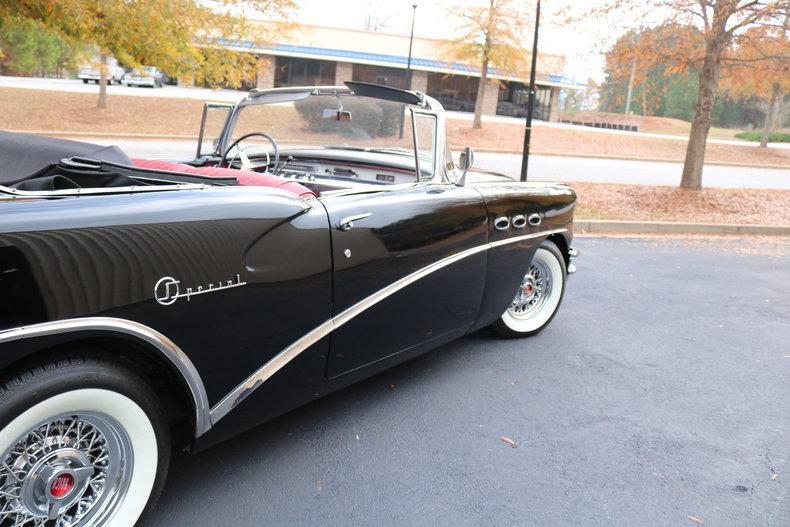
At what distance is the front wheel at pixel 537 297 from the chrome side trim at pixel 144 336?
2.36 m

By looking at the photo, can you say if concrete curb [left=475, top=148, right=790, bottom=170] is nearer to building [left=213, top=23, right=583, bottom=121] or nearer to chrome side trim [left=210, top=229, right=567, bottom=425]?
building [left=213, top=23, right=583, bottom=121]

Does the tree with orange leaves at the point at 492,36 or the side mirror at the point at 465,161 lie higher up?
the tree with orange leaves at the point at 492,36

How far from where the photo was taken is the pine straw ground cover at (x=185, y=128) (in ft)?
67.4

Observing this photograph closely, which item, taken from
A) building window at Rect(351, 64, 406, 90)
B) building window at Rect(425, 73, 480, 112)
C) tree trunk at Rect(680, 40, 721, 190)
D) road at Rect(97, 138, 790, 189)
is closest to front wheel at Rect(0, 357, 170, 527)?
tree trunk at Rect(680, 40, 721, 190)

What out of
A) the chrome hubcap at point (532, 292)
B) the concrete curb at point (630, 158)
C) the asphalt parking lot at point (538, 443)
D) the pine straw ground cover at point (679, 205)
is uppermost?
the concrete curb at point (630, 158)

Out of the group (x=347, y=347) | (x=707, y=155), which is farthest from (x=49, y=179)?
(x=707, y=155)

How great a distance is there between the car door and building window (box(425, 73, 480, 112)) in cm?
4360

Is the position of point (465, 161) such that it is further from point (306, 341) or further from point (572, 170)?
point (572, 170)

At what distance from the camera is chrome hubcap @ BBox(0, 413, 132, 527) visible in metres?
1.72

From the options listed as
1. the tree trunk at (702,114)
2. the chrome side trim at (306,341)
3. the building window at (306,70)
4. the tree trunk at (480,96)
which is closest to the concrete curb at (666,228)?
the tree trunk at (702,114)

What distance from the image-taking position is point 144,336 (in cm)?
185

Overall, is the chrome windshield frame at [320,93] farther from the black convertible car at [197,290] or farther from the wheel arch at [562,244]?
the wheel arch at [562,244]

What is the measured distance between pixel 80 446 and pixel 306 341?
86cm

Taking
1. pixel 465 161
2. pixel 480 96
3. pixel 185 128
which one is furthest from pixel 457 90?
pixel 465 161
